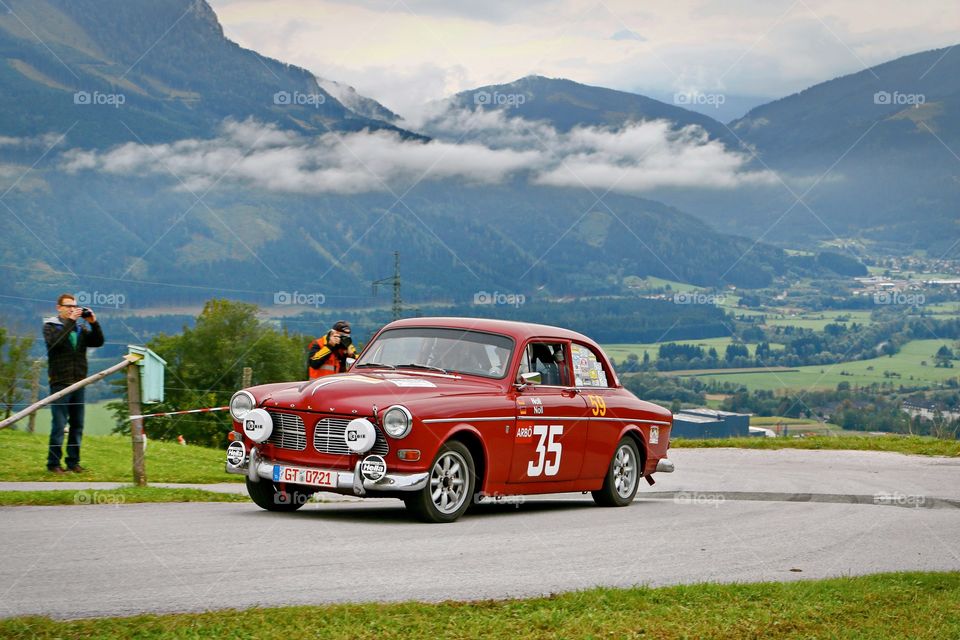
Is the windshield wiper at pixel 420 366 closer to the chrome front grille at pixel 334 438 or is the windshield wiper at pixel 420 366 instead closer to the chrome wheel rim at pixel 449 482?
the chrome wheel rim at pixel 449 482

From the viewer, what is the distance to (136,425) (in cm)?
1344

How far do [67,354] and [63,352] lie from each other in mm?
52

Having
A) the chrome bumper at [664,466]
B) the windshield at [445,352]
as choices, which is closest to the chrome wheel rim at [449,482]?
the windshield at [445,352]

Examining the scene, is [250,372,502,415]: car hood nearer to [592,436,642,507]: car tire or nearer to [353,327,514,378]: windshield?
[353,327,514,378]: windshield

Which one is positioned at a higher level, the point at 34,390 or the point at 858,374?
the point at 34,390

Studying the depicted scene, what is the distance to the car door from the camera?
1248 centimetres

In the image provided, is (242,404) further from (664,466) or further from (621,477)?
(664,466)

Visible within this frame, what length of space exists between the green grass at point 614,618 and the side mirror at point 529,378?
425 cm

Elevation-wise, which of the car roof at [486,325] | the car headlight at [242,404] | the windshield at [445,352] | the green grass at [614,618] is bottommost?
the green grass at [614,618]

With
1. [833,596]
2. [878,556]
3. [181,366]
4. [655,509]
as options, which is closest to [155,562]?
[833,596]

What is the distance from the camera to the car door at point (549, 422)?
1248 centimetres

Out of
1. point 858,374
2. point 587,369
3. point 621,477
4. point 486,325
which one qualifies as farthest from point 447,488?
point 858,374

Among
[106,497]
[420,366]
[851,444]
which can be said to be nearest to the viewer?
[106,497]

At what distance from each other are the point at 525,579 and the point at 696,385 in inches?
3204
